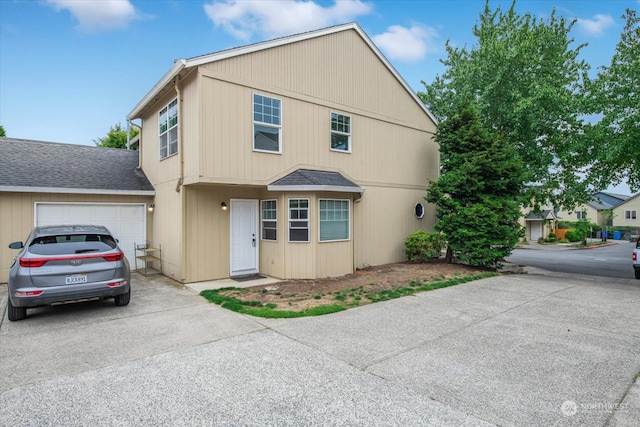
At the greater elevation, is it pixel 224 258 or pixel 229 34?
pixel 229 34

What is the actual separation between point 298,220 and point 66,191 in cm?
673

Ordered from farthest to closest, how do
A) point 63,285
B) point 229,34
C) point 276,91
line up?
point 229,34 < point 276,91 < point 63,285

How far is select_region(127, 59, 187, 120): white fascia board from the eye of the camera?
8.00 m

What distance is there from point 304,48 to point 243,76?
7.90 ft

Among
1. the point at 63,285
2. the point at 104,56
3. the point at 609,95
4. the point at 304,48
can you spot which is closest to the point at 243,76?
the point at 304,48

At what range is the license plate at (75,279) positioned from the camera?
561 cm

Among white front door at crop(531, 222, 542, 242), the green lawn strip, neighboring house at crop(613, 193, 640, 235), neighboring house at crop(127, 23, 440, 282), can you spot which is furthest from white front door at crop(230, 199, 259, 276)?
neighboring house at crop(613, 193, 640, 235)

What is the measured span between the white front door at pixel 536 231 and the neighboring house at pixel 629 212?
1600 centimetres

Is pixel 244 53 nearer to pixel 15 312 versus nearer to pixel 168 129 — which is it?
pixel 168 129

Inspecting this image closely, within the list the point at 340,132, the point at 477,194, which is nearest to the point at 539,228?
the point at 477,194

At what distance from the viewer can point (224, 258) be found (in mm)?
9555

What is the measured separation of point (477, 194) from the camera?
1143 cm

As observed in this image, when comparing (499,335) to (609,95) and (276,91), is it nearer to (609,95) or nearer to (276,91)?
(276,91)

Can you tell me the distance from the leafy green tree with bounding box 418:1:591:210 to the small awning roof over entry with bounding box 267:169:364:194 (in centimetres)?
717
